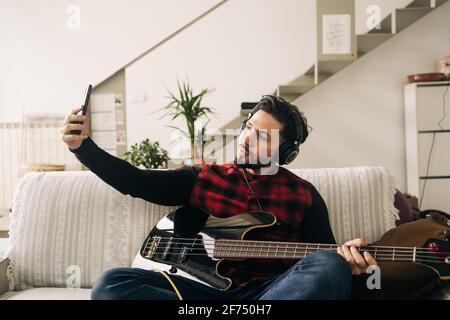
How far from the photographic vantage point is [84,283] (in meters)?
1.45

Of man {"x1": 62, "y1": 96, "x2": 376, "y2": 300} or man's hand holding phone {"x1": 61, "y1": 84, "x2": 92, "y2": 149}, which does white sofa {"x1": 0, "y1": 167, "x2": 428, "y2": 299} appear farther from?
man's hand holding phone {"x1": 61, "y1": 84, "x2": 92, "y2": 149}

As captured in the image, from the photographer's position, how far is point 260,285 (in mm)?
1142

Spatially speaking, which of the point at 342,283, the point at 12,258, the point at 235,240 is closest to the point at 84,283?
the point at 12,258

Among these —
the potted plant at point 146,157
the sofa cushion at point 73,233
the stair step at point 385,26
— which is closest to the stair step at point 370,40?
the stair step at point 385,26

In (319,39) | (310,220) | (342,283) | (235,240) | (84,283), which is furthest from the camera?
(319,39)

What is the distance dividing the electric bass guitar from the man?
0.10 ft

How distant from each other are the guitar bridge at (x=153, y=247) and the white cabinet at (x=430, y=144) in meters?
3.11

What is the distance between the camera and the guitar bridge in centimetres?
127

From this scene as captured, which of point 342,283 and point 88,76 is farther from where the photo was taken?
point 88,76

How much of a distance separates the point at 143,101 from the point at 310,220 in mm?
3399

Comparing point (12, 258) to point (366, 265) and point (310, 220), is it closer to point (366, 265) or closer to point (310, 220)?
point (310, 220)

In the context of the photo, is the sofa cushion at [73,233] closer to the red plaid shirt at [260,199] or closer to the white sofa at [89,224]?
the white sofa at [89,224]

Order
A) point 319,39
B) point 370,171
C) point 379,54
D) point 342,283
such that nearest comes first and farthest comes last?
point 342,283, point 370,171, point 319,39, point 379,54

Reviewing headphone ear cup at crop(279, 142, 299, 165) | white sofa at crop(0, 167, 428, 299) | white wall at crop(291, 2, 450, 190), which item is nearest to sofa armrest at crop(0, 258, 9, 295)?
white sofa at crop(0, 167, 428, 299)
